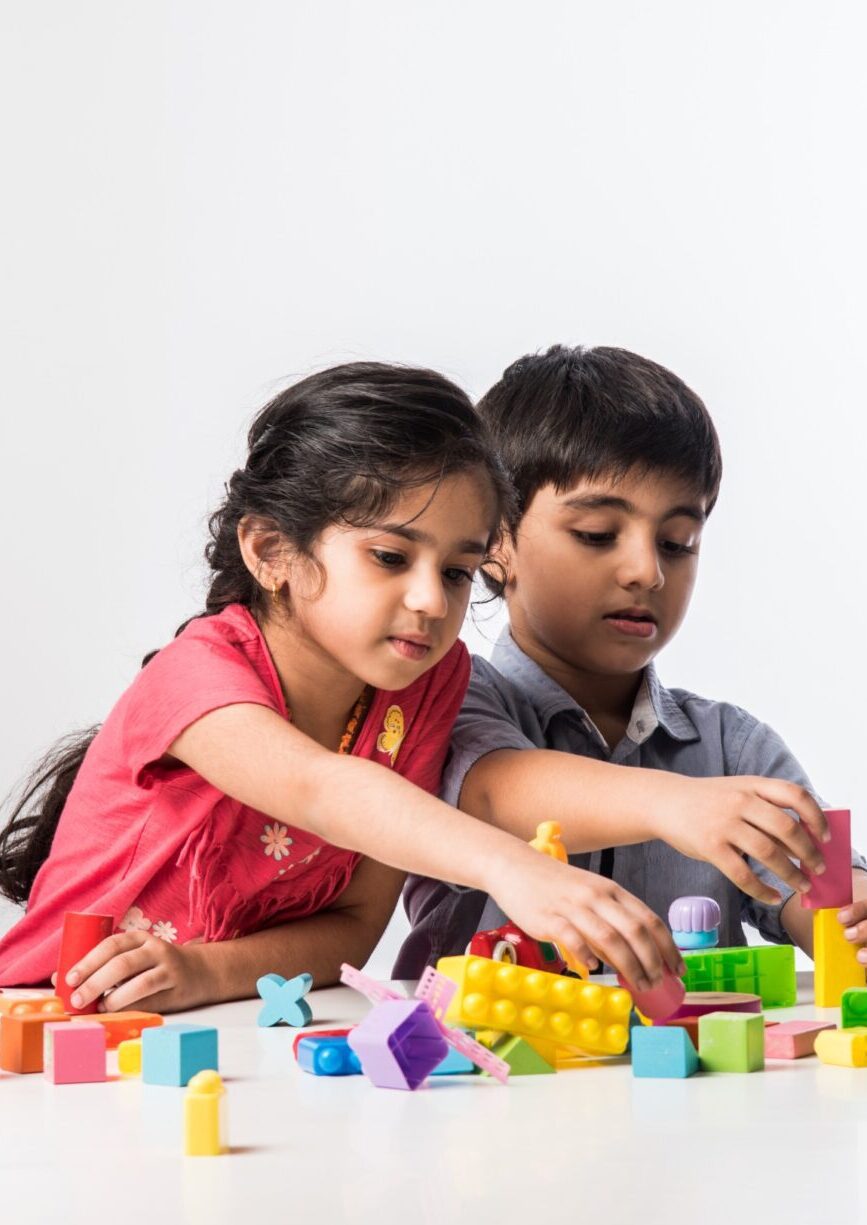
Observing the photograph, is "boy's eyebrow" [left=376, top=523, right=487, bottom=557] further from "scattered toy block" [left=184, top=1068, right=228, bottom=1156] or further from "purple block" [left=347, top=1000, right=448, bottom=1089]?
"scattered toy block" [left=184, top=1068, right=228, bottom=1156]

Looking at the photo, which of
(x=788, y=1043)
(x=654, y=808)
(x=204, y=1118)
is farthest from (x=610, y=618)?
(x=204, y=1118)

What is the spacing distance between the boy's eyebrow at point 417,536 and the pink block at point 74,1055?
1.37ft

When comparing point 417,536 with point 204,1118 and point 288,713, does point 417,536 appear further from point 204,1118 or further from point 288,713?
point 204,1118

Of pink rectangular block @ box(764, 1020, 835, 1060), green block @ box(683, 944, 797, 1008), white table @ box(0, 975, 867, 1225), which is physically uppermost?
green block @ box(683, 944, 797, 1008)

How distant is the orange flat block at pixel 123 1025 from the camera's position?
2.65ft

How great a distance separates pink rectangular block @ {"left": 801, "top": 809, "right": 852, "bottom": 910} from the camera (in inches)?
35.2

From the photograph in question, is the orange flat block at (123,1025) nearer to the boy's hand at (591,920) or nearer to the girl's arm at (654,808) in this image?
the boy's hand at (591,920)

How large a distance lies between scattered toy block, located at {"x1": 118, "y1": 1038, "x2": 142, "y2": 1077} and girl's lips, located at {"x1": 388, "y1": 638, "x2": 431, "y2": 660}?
37 cm

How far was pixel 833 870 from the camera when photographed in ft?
2.95

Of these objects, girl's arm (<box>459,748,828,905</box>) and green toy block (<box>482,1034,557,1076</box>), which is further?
girl's arm (<box>459,748,828,905</box>)

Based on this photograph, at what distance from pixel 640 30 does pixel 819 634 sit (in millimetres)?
989

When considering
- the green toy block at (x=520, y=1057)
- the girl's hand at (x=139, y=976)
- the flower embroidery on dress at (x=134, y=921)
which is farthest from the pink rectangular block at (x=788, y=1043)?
the flower embroidery on dress at (x=134, y=921)

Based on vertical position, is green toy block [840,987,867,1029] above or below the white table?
above

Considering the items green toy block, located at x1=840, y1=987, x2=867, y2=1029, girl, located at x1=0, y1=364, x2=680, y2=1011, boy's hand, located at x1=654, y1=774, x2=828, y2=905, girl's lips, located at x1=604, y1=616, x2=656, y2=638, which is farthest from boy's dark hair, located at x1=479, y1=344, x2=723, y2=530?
green toy block, located at x1=840, y1=987, x2=867, y2=1029
